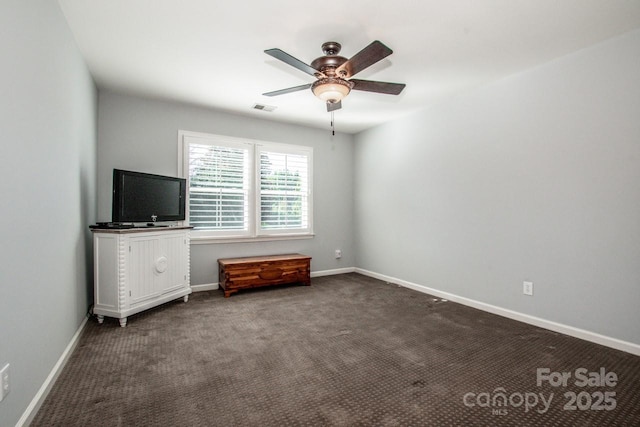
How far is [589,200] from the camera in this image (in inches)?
105

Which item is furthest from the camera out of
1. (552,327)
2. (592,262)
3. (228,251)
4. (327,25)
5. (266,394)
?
(228,251)

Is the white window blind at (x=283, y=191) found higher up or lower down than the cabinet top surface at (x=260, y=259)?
higher up

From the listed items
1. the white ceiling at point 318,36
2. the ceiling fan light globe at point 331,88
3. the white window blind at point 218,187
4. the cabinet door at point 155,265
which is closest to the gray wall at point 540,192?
the white ceiling at point 318,36

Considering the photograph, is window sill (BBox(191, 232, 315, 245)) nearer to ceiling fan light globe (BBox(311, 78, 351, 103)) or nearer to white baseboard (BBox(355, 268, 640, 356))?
white baseboard (BBox(355, 268, 640, 356))

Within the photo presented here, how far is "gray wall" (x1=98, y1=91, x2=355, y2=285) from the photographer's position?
3.81 metres

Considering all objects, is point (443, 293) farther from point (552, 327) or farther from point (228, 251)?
point (228, 251)

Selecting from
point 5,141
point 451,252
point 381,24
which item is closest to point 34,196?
A: point 5,141

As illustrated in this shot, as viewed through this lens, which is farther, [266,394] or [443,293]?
[443,293]

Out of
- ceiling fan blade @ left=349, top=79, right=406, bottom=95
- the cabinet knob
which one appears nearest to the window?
the cabinet knob

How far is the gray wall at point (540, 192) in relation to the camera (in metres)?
2.49

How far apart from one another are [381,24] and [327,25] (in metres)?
0.42

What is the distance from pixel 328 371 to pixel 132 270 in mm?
2175

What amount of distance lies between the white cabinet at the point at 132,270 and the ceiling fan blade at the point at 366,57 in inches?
98.2

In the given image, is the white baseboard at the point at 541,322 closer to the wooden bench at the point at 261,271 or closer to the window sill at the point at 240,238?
the wooden bench at the point at 261,271
